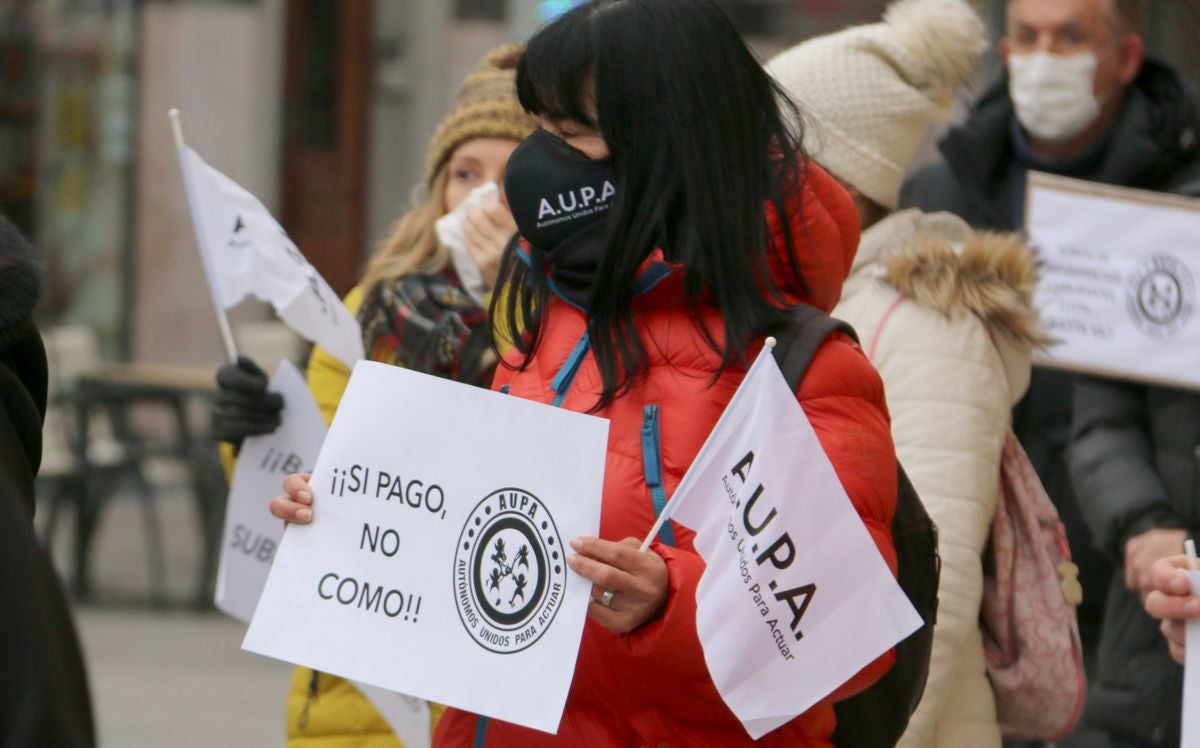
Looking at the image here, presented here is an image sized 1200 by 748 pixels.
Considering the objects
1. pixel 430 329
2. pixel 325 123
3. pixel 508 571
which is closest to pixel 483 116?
pixel 430 329

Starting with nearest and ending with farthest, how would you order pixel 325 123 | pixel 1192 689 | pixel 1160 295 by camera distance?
pixel 1192 689 < pixel 1160 295 < pixel 325 123

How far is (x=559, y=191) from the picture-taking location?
255 cm

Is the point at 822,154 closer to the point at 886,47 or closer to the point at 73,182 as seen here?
the point at 886,47

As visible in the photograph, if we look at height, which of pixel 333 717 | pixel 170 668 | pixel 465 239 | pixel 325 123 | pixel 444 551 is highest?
pixel 444 551

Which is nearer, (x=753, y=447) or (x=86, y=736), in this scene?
(x=86, y=736)

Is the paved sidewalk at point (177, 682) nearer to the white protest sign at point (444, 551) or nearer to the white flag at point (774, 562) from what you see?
the white protest sign at point (444, 551)

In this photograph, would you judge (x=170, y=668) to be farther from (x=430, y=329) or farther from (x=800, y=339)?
(x=800, y=339)

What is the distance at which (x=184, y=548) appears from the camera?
460 inches

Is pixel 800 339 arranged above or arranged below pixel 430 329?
above

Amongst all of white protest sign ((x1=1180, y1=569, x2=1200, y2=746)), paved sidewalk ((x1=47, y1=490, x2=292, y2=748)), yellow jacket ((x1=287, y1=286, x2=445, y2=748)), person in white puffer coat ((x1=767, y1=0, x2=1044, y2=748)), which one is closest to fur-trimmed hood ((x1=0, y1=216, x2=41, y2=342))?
person in white puffer coat ((x1=767, y1=0, x2=1044, y2=748))

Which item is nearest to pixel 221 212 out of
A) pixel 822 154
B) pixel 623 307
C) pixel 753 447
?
pixel 822 154

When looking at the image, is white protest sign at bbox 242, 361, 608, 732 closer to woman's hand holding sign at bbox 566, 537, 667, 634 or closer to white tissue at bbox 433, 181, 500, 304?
woman's hand holding sign at bbox 566, 537, 667, 634

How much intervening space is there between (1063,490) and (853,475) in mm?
2140

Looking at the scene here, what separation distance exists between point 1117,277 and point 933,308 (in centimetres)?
111
